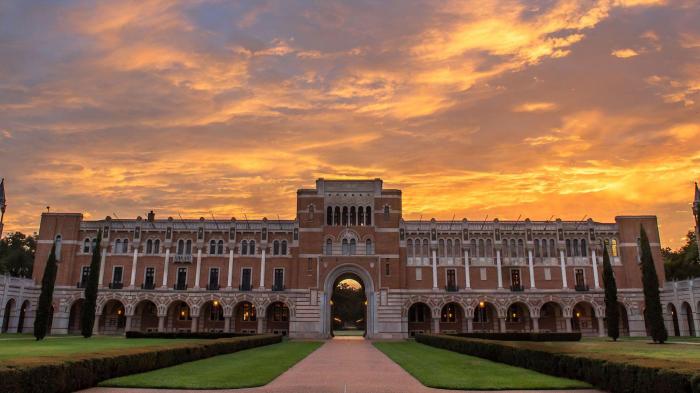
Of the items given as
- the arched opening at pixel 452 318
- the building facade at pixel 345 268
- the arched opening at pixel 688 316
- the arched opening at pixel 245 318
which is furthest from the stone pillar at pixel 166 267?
the arched opening at pixel 688 316

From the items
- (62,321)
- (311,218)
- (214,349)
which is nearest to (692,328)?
(311,218)

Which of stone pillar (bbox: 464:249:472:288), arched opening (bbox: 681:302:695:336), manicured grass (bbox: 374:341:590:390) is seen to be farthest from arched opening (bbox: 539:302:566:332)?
manicured grass (bbox: 374:341:590:390)

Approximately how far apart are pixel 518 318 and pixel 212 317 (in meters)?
33.4

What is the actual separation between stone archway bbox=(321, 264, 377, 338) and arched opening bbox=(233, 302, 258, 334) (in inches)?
311

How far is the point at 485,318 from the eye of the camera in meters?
60.7

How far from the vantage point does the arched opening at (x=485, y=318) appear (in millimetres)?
60062

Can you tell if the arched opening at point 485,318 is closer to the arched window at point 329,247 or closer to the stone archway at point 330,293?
the stone archway at point 330,293

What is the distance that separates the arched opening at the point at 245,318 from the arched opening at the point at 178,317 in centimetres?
497

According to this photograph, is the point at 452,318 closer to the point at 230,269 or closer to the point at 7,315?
the point at 230,269

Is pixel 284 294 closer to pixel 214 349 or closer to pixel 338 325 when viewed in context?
pixel 214 349

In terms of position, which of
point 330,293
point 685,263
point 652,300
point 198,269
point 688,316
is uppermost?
point 685,263

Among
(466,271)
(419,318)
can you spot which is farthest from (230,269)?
(466,271)

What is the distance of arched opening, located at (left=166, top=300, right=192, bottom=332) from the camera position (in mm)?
59844

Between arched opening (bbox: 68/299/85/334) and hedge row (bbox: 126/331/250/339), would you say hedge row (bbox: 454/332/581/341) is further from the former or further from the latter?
arched opening (bbox: 68/299/85/334)
